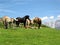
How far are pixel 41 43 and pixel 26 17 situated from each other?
28208mm

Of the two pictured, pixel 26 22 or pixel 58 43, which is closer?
pixel 58 43

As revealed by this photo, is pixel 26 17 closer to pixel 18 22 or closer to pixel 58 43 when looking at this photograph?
pixel 18 22

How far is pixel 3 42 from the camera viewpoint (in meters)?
23.8

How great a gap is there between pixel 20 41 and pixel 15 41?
0.57 m

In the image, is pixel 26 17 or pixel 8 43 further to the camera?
pixel 26 17

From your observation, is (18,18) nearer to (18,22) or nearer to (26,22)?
(18,22)

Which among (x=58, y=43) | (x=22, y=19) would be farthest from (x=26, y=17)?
(x=58, y=43)

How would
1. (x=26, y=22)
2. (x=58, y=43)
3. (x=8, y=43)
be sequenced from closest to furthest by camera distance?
1. (x=8, y=43)
2. (x=58, y=43)
3. (x=26, y=22)

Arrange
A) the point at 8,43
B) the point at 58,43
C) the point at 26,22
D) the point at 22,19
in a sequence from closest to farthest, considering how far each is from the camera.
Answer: the point at 8,43 < the point at 58,43 < the point at 26,22 < the point at 22,19

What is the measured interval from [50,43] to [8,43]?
14.7 ft

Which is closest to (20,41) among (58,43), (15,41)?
(15,41)

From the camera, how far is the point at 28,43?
942 inches

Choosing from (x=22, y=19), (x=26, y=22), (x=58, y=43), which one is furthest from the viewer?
(x=22, y=19)

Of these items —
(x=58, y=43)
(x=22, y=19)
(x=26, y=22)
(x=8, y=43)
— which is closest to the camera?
(x=8, y=43)
